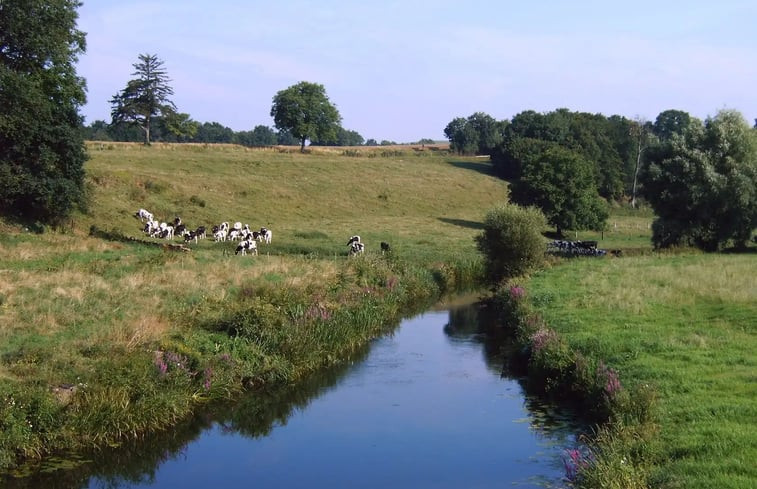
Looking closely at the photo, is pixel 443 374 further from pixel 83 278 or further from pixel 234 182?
pixel 234 182

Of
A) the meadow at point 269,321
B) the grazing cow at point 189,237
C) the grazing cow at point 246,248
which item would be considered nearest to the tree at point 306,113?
the meadow at point 269,321

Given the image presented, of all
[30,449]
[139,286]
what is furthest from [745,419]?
[139,286]

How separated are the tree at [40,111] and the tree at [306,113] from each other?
64088mm

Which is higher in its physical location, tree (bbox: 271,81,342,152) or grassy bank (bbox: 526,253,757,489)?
tree (bbox: 271,81,342,152)

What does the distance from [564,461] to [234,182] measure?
5769 centimetres

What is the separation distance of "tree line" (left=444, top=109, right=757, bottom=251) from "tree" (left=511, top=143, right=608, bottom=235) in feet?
0.28

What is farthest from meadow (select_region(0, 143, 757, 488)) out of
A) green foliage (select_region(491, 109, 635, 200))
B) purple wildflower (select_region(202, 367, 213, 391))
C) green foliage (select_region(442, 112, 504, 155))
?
green foliage (select_region(442, 112, 504, 155))

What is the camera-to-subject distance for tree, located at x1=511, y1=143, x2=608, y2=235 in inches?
2591

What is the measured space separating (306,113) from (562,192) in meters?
53.2

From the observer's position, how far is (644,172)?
5325 cm

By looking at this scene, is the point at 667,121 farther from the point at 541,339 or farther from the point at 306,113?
the point at 541,339

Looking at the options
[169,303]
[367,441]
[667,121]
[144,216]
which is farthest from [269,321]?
[667,121]

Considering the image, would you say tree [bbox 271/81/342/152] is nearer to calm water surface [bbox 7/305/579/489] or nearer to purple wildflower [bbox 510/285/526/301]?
purple wildflower [bbox 510/285/526/301]

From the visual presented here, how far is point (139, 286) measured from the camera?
87.3 ft
